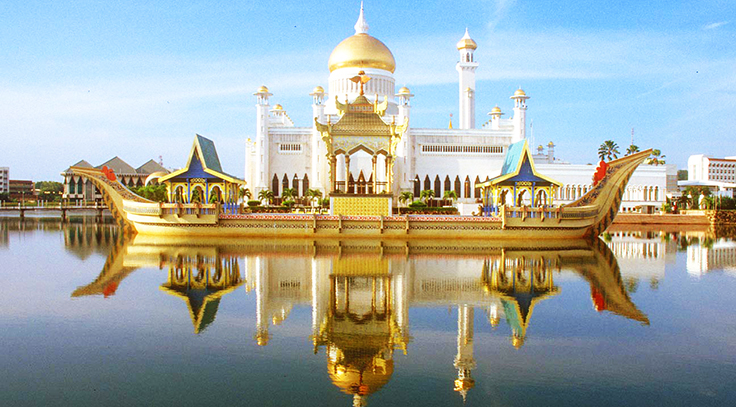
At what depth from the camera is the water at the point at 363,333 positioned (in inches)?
236

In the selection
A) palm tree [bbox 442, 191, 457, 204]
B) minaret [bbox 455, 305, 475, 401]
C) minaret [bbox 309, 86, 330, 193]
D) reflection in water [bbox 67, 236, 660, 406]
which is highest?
minaret [bbox 309, 86, 330, 193]

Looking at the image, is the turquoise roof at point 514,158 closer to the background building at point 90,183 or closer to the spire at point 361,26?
the spire at point 361,26

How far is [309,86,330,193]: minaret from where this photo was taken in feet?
135

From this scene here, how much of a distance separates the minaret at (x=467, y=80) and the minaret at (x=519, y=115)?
5130 mm

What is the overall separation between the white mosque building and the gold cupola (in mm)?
79

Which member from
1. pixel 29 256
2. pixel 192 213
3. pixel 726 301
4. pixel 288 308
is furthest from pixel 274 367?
pixel 192 213

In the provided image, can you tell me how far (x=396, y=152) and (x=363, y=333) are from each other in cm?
3404

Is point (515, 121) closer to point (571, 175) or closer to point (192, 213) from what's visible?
point (571, 175)

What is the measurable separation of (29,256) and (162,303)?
10039 millimetres

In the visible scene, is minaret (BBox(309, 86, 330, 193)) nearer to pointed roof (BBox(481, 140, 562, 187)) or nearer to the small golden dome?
the small golden dome

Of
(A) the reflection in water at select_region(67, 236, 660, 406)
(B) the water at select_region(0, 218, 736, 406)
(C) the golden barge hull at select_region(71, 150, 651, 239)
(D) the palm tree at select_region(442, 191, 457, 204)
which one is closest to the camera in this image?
(B) the water at select_region(0, 218, 736, 406)

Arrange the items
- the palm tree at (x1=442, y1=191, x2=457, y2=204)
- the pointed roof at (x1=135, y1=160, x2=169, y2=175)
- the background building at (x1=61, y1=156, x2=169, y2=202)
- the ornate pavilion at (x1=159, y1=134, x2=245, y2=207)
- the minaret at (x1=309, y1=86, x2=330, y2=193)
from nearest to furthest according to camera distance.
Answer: the ornate pavilion at (x1=159, y1=134, x2=245, y2=207) → the palm tree at (x1=442, y1=191, x2=457, y2=204) → the minaret at (x1=309, y1=86, x2=330, y2=193) → the background building at (x1=61, y1=156, x2=169, y2=202) → the pointed roof at (x1=135, y1=160, x2=169, y2=175)

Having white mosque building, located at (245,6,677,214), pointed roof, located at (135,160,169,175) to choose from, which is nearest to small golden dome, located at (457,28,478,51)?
white mosque building, located at (245,6,677,214)

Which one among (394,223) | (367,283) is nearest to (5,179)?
(394,223)
